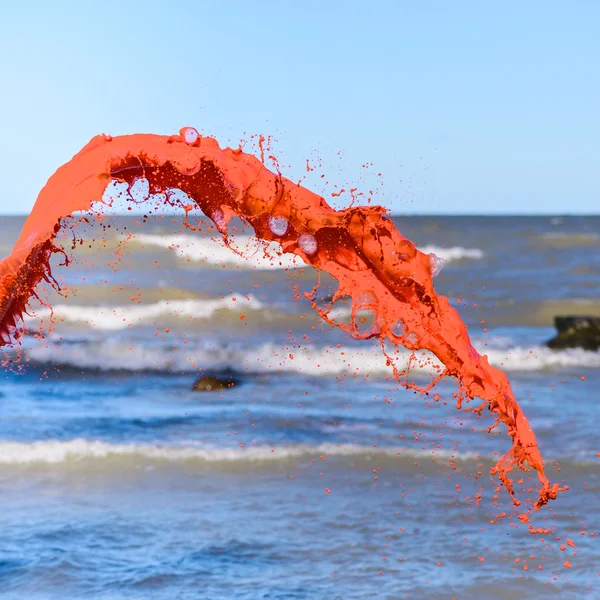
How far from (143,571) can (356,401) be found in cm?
656

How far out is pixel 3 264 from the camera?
164 inches

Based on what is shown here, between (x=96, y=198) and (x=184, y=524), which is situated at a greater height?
(x=96, y=198)

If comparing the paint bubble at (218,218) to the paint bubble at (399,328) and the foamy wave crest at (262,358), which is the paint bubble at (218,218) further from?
the foamy wave crest at (262,358)

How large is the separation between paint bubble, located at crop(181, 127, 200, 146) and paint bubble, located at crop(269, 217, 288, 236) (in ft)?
1.71

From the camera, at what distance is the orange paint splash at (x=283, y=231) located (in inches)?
168

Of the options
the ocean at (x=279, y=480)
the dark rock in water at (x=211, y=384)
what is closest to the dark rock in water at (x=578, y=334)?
the ocean at (x=279, y=480)

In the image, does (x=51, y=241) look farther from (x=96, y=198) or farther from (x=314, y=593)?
(x=314, y=593)

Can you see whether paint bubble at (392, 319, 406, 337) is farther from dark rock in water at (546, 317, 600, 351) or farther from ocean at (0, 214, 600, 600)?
dark rock in water at (546, 317, 600, 351)

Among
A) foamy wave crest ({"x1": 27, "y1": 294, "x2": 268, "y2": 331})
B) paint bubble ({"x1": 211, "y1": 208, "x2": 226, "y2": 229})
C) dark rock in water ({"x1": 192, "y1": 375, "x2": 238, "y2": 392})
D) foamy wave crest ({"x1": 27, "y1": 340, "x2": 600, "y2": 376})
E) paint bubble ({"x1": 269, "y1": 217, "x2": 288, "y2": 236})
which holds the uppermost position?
foamy wave crest ({"x1": 27, "y1": 294, "x2": 268, "y2": 331})

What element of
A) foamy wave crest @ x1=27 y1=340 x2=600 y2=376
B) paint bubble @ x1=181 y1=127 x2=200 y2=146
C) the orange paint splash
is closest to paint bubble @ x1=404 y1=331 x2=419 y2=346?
the orange paint splash

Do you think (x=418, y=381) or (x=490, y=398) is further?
(x=418, y=381)

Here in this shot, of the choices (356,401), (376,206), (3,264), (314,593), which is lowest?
(314,593)

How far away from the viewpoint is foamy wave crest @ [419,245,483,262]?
139 feet

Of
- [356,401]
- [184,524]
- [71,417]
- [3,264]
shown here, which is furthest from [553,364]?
[3,264]
